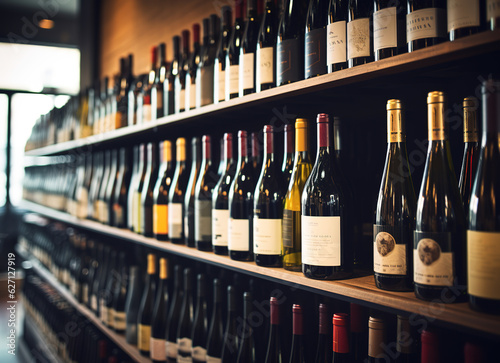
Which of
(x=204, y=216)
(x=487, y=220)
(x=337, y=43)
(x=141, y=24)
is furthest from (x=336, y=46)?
(x=141, y=24)

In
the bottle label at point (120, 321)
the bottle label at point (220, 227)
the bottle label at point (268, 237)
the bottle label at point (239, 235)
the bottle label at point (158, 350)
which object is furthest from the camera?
the bottle label at point (120, 321)

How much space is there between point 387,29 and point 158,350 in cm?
145

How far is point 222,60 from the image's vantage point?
164 centimetres

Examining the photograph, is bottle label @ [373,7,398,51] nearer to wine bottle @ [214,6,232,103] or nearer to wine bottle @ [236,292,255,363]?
wine bottle @ [214,6,232,103]

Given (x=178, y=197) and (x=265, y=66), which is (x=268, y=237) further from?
(x=178, y=197)

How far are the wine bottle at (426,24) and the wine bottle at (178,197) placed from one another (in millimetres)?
1073

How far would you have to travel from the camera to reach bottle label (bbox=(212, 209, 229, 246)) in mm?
1423

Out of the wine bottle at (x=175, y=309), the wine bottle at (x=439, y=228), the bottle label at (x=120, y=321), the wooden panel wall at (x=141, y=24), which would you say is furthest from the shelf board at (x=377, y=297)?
the wooden panel wall at (x=141, y=24)

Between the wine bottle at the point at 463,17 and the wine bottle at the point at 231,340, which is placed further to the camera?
the wine bottle at the point at 231,340

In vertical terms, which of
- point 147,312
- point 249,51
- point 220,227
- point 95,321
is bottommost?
point 95,321

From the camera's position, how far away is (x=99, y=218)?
2.54 metres

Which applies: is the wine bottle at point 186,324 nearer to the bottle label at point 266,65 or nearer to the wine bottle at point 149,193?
the wine bottle at point 149,193

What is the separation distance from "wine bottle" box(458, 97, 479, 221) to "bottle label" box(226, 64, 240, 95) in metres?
0.70

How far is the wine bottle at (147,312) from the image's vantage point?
1904 millimetres
